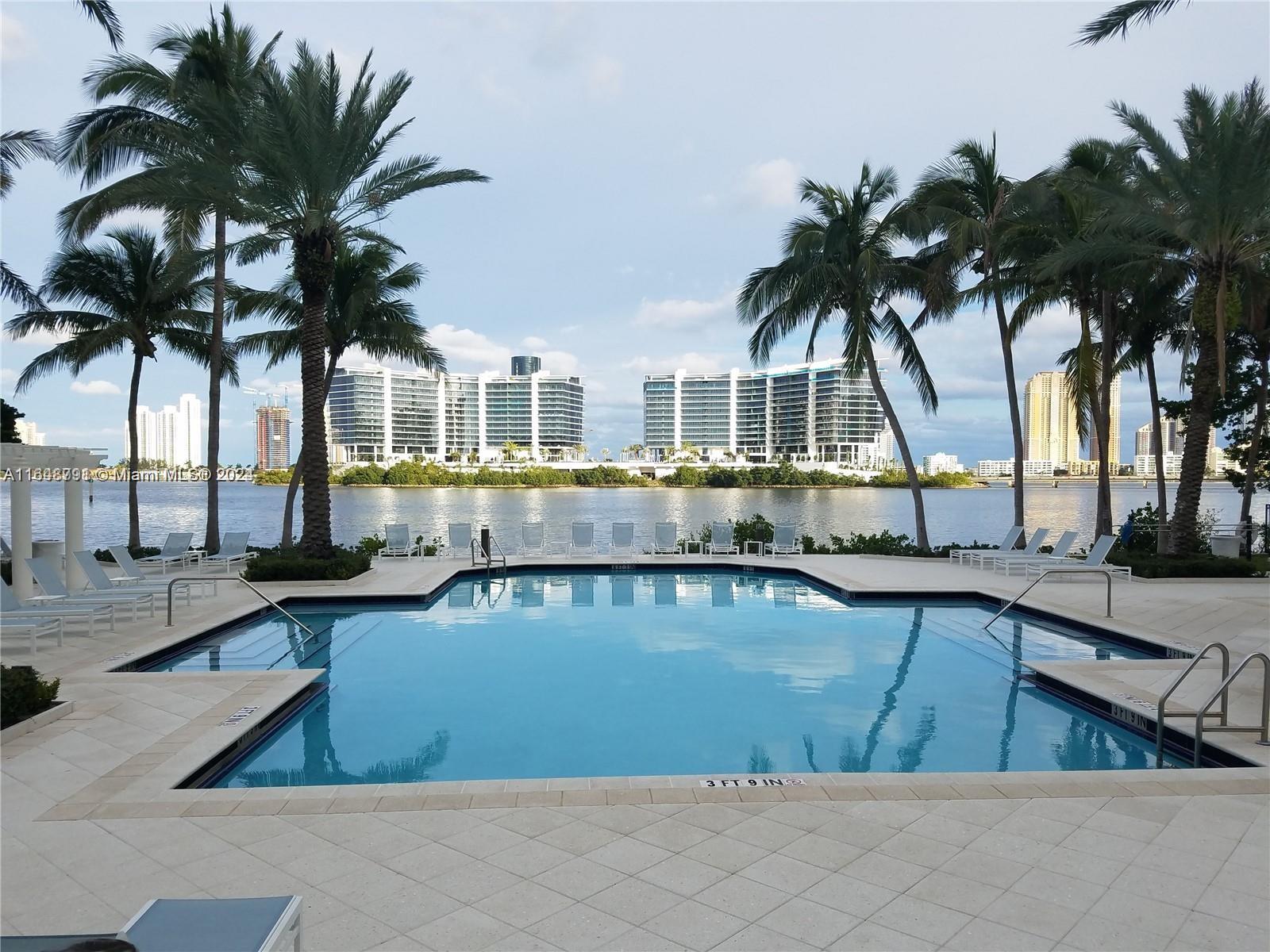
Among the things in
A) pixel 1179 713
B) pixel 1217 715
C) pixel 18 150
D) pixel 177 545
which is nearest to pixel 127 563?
pixel 177 545

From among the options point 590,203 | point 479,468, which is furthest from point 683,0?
point 479,468

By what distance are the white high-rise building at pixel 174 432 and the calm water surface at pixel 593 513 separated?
270 feet

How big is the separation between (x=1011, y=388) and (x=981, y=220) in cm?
349

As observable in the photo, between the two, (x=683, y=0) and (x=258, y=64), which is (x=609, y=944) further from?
(x=258, y=64)

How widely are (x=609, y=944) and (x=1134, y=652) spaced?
8321 mm

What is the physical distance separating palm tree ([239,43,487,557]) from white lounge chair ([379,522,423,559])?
3.08m

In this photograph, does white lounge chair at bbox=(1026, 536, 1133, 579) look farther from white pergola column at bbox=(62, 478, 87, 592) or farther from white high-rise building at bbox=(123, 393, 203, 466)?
white high-rise building at bbox=(123, 393, 203, 466)

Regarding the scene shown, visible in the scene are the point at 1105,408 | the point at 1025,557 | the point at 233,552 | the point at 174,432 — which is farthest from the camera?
the point at 174,432

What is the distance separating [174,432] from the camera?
146125 millimetres

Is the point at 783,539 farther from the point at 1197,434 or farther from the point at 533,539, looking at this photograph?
the point at 1197,434

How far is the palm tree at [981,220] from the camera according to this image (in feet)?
51.5

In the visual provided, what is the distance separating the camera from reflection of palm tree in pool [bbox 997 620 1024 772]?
20.3 feet

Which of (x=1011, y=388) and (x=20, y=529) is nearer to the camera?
(x=20, y=529)

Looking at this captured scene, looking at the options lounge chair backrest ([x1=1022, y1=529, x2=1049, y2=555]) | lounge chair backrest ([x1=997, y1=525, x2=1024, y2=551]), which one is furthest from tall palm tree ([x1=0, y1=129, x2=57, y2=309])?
lounge chair backrest ([x1=1022, y1=529, x2=1049, y2=555])
